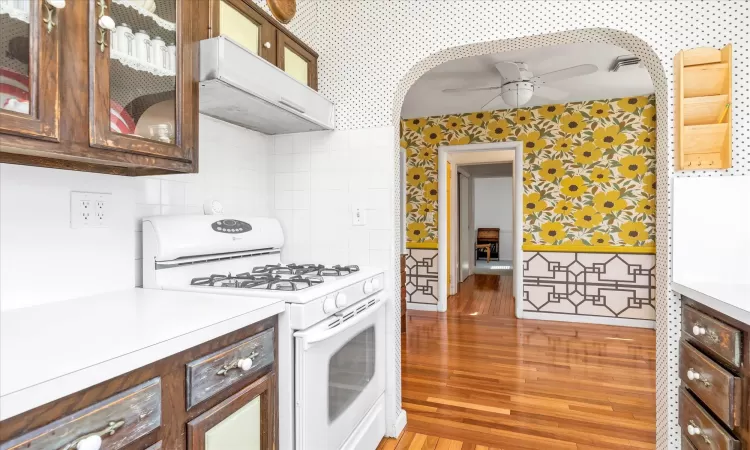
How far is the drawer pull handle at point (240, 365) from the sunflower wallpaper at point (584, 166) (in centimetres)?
388

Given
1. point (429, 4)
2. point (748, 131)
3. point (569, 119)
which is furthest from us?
point (569, 119)

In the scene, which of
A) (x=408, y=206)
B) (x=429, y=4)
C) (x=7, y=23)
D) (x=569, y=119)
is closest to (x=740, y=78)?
(x=429, y=4)

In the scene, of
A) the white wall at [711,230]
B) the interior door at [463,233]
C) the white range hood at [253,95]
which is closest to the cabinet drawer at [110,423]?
the white range hood at [253,95]

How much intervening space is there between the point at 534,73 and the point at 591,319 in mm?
2552

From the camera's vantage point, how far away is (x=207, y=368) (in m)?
1.02

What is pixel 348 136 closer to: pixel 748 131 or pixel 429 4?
pixel 429 4

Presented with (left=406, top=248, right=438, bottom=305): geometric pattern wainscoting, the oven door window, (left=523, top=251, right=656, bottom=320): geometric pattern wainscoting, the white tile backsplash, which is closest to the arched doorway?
the white tile backsplash

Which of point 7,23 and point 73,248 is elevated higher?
point 7,23

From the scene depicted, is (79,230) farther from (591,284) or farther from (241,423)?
(591,284)

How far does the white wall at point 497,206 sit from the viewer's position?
10328 mm

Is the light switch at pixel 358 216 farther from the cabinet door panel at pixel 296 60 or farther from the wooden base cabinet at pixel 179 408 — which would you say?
the wooden base cabinet at pixel 179 408

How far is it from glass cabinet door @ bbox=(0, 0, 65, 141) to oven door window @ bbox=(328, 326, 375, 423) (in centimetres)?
109

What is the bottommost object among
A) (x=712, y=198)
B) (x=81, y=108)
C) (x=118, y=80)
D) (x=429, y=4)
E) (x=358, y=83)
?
(x=712, y=198)

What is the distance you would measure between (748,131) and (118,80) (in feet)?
7.02
